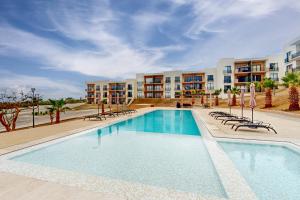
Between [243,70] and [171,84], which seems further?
[171,84]

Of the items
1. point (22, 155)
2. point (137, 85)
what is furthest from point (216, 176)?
point (137, 85)

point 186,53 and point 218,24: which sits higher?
point 186,53

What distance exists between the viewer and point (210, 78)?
53.2 meters

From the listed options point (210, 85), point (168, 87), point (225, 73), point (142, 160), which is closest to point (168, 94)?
point (168, 87)

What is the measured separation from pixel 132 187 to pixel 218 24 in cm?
1783

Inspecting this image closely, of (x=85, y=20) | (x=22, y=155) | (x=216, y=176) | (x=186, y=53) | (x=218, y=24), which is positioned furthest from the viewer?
(x=186, y=53)

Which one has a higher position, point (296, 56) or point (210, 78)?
point (296, 56)

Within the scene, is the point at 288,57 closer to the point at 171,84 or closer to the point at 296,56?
the point at 296,56

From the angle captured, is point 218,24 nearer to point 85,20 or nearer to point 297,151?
point 85,20

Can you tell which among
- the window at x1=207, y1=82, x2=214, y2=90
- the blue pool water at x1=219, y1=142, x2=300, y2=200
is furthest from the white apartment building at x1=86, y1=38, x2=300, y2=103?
the blue pool water at x1=219, y1=142, x2=300, y2=200

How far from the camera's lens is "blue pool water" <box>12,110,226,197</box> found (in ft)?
15.9

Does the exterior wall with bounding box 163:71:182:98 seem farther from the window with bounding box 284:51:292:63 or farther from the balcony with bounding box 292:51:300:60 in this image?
the balcony with bounding box 292:51:300:60

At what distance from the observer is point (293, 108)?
21.2 m

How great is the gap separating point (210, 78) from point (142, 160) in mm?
51132
